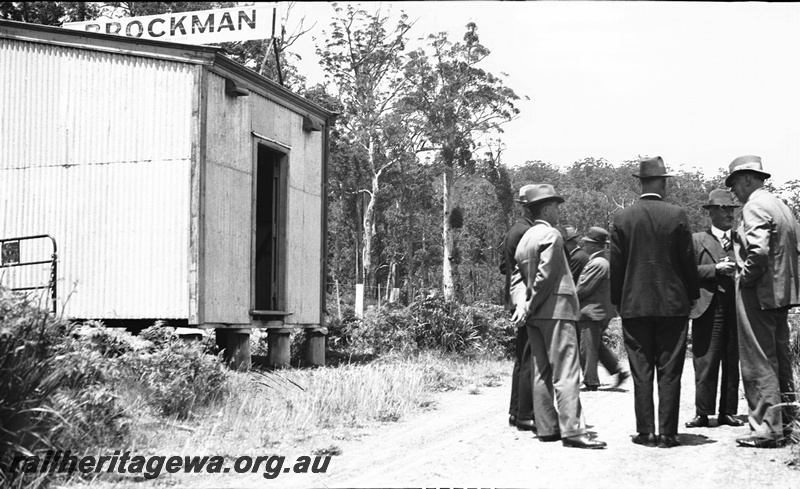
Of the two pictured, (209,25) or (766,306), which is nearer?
(766,306)

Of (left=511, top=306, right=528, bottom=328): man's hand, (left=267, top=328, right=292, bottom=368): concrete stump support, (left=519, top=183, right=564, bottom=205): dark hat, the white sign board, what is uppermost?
the white sign board

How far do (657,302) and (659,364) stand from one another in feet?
1.58

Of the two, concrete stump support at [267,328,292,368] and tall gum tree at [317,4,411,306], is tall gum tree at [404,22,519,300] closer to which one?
tall gum tree at [317,4,411,306]

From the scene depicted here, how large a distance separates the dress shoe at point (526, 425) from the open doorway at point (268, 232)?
6.66m

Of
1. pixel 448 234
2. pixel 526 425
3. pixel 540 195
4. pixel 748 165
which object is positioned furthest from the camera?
pixel 448 234

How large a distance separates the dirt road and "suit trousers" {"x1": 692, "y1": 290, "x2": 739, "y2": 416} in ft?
1.05

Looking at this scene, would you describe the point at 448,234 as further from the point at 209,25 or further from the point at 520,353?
the point at 520,353

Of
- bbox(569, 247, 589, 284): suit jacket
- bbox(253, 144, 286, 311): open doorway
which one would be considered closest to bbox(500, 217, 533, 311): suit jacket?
bbox(569, 247, 589, 284): suit jacket

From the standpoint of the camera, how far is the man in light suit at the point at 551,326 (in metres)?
6.60

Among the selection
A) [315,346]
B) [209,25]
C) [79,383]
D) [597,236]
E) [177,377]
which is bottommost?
[315,346]

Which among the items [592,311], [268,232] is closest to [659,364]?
[592,311]

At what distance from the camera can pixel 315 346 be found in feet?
47.4

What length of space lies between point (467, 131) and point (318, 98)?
769cm

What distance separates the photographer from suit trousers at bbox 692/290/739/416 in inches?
293
